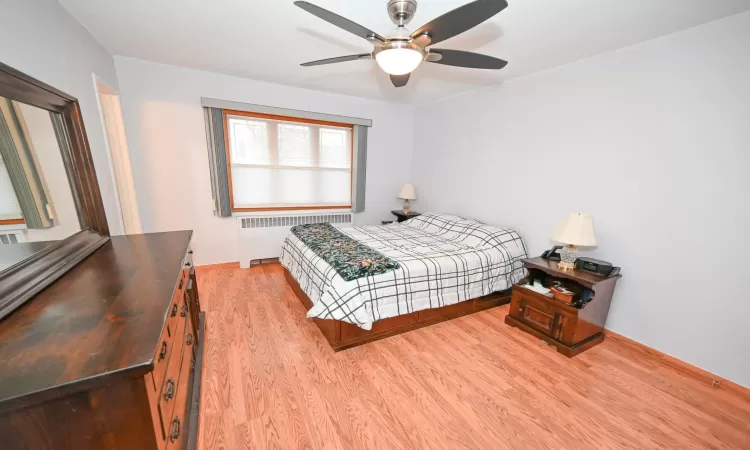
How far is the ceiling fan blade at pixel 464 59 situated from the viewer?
1.58 m

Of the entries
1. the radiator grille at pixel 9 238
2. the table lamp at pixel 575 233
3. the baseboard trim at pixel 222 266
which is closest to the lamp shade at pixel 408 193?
the table lamp at pixel 575 233

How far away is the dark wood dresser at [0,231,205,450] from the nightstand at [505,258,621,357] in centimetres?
244

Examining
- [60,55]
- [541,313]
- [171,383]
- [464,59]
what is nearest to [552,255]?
[541,313]

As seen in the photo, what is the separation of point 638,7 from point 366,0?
1.62 metres

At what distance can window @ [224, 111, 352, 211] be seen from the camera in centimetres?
344

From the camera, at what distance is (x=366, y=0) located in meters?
1.61

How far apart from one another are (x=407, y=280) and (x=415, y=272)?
0.10 meters

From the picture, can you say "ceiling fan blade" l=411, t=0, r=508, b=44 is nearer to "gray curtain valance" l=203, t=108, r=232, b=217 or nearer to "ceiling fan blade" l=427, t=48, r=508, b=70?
"ceiling fan blade" l=427, t=48, r=508, b=70

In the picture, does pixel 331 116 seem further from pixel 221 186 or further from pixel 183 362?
pixel 183 362

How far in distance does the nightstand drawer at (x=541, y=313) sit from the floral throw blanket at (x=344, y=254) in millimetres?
1160

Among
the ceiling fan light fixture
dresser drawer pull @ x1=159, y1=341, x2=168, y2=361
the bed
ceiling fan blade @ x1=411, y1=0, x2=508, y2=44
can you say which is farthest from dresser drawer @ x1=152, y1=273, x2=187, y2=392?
ceiling fan blade @ x1=411, y1=0, x2=508, y2=44

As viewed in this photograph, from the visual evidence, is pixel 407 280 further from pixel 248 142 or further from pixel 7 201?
pixel 248 142

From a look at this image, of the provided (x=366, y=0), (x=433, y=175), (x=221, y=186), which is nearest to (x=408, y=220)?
(x=433, y=175)

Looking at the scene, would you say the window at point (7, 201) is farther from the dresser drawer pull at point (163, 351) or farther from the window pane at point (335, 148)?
the window pane at point (335, 148)
